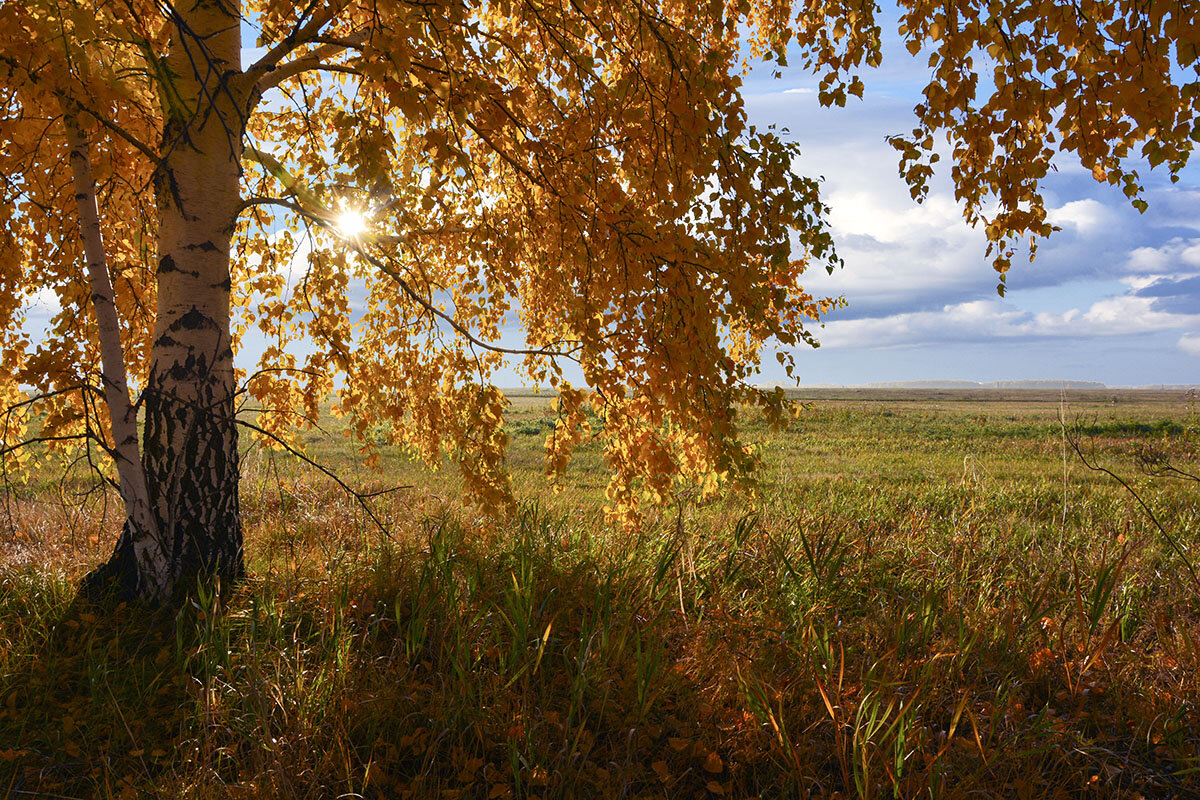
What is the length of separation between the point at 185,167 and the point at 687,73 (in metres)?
3.03

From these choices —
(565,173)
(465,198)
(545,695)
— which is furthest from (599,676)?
(465,198)

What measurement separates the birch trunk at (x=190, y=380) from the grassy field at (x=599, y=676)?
0.33 m

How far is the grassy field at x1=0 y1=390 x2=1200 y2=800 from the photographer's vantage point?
8.65 ft

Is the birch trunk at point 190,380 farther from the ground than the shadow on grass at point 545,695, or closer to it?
farther from the ground

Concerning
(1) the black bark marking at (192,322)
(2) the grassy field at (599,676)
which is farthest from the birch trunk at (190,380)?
(2) the grassy field at (599,676)

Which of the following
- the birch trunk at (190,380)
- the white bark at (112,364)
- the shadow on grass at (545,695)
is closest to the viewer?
the shadow on grass at (545,695)

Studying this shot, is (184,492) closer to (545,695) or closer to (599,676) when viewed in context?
(545,695)

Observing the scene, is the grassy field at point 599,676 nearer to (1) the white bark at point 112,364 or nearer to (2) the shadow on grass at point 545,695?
(2) the shadow on grass at point 545,695

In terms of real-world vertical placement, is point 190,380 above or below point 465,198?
below

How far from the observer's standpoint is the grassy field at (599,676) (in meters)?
2.64

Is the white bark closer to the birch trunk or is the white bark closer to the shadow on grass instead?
the birch trunk

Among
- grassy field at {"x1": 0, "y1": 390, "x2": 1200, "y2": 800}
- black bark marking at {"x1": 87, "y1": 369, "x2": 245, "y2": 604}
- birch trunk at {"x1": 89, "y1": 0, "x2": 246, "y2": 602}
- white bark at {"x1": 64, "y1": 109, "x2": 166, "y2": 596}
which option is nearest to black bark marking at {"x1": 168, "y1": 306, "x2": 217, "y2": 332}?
birch trunk at {"x1": 89, "y1": 0, "x2": 246, "y2": 602}

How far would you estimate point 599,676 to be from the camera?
293 cm

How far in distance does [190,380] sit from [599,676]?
9.65ft
